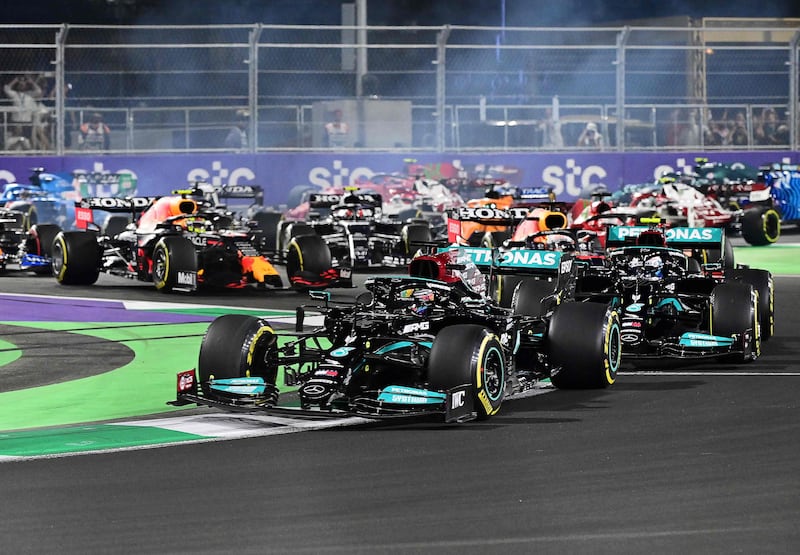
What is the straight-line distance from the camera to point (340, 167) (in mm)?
30906

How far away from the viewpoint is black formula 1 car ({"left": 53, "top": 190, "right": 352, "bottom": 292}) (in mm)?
19484

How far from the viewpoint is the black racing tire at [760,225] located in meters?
28.4

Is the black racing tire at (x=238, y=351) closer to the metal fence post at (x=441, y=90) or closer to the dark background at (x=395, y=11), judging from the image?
the metal fence post at (x=441, y=90)

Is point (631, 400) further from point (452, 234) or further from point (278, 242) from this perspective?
point (278, 242)

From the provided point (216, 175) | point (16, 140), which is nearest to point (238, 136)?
point (216, 175)

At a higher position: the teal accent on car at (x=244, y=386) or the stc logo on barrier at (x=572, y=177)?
the stc logo on barrier at (x=572, y=177)

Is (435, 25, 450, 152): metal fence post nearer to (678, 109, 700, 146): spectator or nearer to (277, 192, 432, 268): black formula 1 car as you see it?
(678, 109, 700, 146): spectator

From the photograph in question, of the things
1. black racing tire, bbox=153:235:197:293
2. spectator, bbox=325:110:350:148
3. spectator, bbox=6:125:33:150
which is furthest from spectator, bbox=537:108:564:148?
black racing tire, bbox=153:235:197:293

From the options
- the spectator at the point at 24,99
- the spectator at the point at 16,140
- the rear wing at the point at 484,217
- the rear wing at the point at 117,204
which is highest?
the spectator at the point at 24,99

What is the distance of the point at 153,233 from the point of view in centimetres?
2030

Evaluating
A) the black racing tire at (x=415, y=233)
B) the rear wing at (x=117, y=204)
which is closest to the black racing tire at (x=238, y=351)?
the rear wing at (x=117, y=204)

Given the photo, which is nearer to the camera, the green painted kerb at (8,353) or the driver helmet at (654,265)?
the green painted kerb at (8,353)

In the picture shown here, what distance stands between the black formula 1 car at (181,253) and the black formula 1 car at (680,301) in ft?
19.7

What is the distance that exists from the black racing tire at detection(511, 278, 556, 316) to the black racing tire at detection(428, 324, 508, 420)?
265cm
